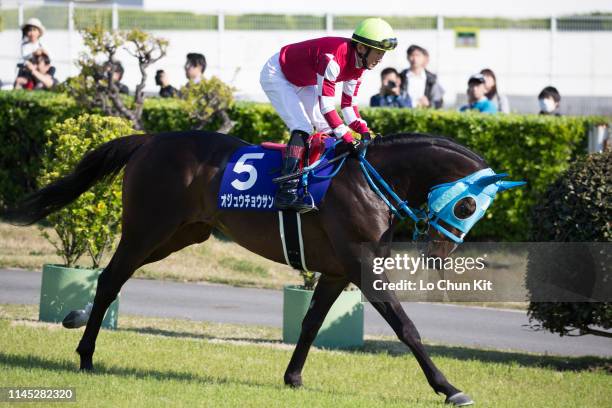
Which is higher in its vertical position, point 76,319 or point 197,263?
point 76,319

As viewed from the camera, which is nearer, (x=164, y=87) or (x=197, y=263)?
(x=197, y=263)

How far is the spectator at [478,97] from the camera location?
15.7 meters

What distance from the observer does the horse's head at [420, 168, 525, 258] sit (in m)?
7.42

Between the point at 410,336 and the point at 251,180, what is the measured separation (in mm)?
1803

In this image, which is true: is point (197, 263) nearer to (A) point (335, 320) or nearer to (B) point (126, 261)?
(A) point (335, 320)

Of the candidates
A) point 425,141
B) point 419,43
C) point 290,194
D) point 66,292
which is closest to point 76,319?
point 66,292

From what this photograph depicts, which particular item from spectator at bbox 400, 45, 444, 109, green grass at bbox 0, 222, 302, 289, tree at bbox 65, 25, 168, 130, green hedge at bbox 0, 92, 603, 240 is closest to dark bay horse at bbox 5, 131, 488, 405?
green grass at bbox 0, 222, 302, 289

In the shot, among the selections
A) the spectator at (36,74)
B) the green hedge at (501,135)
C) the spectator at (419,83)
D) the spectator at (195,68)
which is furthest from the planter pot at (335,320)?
the spectator at (36,74)

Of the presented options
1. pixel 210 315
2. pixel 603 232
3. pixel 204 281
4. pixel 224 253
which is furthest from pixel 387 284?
pixel 224 253

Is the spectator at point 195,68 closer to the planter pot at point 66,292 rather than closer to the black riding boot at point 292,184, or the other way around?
the planter pot at point 66,292

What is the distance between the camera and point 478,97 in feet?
51.9

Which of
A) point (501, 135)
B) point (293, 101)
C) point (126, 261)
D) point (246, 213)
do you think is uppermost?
point (293, 101)

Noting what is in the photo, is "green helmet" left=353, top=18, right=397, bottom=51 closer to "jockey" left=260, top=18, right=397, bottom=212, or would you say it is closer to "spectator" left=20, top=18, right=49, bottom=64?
"jockey" left=260, top=18, right=397, bottom=212

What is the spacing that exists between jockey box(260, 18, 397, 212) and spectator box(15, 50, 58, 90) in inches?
405
